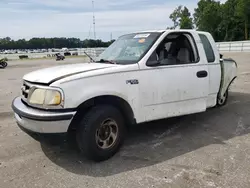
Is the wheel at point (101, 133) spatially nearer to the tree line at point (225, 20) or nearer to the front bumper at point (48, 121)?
the front bumper at point (48, 121)

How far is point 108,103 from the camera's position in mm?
3818

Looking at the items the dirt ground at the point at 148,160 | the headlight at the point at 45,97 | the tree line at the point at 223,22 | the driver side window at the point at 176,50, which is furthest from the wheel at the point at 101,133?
the tree line at the point at 223,22

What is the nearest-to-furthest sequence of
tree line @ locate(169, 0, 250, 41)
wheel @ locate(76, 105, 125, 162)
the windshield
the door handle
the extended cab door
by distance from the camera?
wheel @ locate(76, 105, 125, 162) → the extended cab door → the windshield → the door handle → tree line @ locate(169, 0, 250, 41)

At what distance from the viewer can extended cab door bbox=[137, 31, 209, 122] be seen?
4.07m

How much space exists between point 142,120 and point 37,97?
156 cm

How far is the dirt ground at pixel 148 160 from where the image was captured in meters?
3.22

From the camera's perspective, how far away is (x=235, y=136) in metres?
4.64

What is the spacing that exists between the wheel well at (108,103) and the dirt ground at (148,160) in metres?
0.36

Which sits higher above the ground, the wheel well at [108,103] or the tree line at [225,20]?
the tree line at [225,20]

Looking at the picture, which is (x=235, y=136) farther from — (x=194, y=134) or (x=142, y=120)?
(x=142, y=120)

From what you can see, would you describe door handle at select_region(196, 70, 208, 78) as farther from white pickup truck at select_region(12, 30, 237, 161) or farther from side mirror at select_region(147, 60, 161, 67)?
side mirror at select_region(147, 60, 161, 67)

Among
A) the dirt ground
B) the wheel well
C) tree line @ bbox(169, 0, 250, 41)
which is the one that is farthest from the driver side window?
tree line @ bbox(169, 0, 250, 41)

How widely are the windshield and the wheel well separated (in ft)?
2.15

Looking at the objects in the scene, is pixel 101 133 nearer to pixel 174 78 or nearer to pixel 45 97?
pixel 45 97
